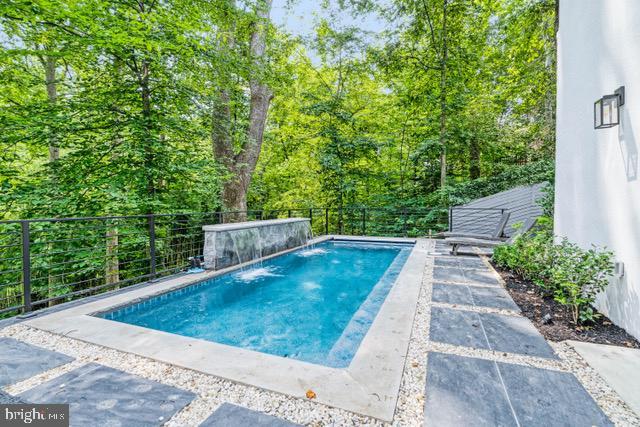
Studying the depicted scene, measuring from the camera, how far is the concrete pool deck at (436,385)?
1.46 metres

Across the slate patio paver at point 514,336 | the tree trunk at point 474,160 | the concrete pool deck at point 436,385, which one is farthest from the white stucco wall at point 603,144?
the tree trunk at point 474,160

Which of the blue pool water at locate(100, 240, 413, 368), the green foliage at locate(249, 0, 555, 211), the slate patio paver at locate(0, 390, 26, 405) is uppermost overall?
the green foliage at locate(249, 0, 555, 211)

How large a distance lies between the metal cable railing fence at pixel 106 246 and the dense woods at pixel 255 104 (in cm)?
51

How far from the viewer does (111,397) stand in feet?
5.33

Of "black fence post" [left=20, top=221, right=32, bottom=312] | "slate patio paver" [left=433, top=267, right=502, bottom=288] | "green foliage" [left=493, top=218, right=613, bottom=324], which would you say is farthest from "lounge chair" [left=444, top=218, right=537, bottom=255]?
"black fence post" [left=20, top=221, right=32, bottom=312]

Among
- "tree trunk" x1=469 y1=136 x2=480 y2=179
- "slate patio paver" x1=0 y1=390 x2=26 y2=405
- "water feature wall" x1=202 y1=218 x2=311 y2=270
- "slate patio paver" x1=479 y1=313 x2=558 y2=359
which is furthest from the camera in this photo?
"tree trunk" x1=469 y1=136 x2=480 y2=179

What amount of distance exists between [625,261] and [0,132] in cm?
752

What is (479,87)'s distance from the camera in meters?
10.2

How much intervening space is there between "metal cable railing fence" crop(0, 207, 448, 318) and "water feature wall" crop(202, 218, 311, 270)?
15.6 inches

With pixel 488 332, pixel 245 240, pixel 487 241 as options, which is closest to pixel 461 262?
pixel 487 241

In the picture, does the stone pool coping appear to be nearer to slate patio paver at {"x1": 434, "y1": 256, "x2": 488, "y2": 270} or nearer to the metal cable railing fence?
the metal cable railing fence

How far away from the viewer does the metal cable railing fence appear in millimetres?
3270

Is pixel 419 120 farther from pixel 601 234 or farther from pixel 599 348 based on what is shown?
pixel 599 348

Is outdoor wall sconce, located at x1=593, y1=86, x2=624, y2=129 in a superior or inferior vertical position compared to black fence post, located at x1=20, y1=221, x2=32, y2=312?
superior
